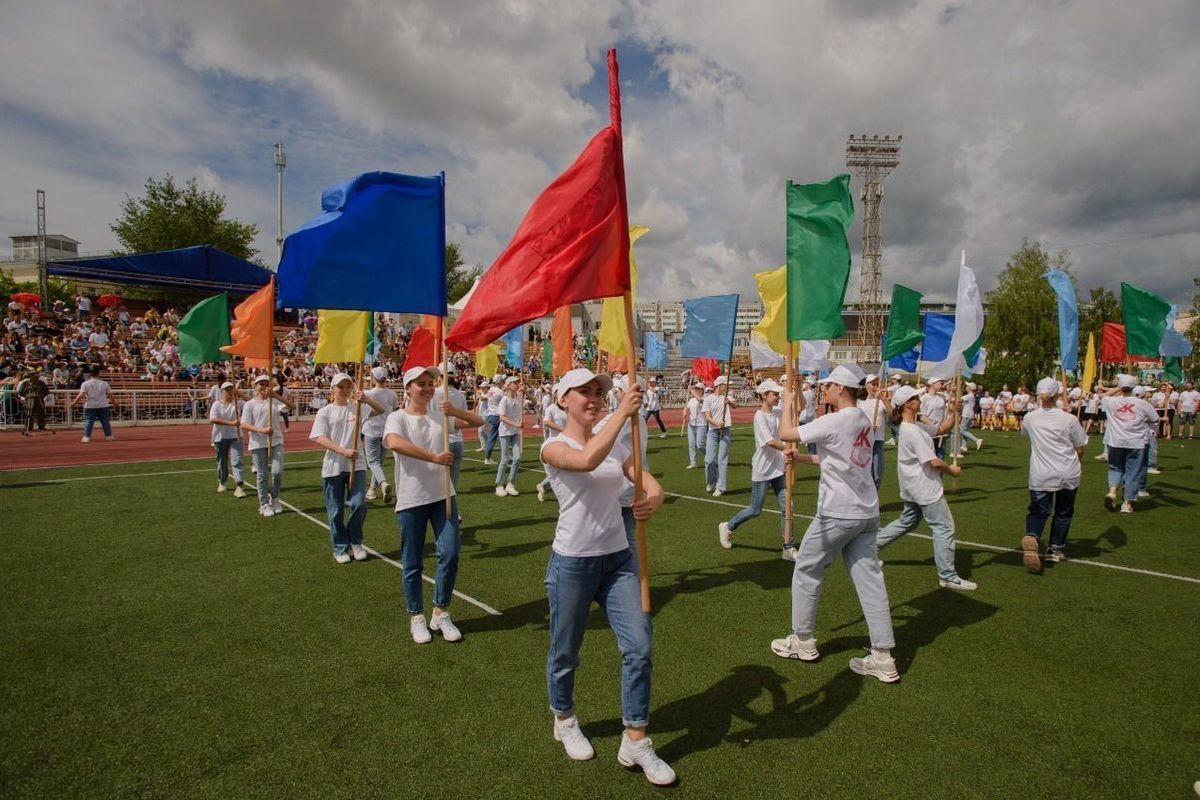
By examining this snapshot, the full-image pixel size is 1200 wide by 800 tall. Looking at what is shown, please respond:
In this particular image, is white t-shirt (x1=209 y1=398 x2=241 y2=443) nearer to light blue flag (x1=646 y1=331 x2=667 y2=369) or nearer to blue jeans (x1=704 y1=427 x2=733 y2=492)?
blue jeans (x1=704 y1=427 x2=733 y2=492)

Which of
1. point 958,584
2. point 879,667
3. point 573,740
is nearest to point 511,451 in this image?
point 958,584

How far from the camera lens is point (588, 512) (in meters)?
3.60

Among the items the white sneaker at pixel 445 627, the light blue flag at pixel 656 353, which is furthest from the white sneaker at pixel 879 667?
the light blue flag at pixel 656 353

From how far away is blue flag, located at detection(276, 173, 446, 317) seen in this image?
568 cm

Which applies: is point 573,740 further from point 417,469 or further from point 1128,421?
point 1128,421

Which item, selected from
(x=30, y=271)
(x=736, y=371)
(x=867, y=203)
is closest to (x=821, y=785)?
(x=736, y=371)

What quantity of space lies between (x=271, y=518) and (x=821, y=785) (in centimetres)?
909

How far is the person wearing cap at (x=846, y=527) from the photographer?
482cm

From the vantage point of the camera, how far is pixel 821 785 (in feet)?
11.7

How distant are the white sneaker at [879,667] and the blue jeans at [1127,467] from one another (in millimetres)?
9055

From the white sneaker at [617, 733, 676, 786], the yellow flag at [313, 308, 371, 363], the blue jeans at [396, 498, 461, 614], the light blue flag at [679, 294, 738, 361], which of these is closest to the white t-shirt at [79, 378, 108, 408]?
the yellow flag at [313, 308, 371, 363]

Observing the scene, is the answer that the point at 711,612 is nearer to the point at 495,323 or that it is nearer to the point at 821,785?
the point at 821,785

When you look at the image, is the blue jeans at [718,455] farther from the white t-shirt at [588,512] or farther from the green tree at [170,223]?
the green tree at [170,223]

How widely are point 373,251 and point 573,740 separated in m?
4.33
